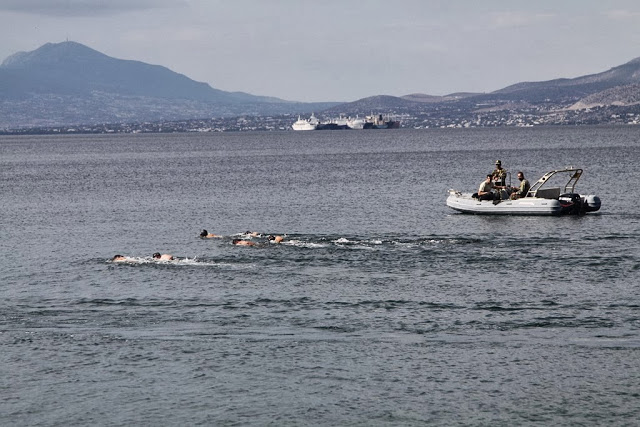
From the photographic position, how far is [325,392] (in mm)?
25000

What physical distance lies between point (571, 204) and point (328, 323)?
1221 inches

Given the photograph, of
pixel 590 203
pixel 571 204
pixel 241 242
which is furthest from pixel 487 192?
pixel 241 242

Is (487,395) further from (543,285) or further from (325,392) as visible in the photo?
(543,285)

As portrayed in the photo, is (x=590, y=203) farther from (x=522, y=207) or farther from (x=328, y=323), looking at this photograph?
(x=328, y=323)

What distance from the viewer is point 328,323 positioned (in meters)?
31.6

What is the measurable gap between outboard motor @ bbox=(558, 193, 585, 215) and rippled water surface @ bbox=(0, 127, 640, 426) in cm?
173

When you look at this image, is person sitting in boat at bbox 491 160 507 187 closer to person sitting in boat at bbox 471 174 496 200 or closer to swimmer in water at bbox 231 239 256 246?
person sitting in boat at bbox 471 174 496 200

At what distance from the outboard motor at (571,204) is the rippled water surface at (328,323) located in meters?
1.73

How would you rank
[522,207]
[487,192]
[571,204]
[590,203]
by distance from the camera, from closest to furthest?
[522,207] → [571,204] → [590,203] → [487,192]

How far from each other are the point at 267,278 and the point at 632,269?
46.2 ft

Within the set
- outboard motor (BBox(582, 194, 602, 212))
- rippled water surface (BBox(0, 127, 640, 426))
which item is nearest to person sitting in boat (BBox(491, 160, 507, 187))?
rippled water surface (BBox(0, 127, 640, 426))

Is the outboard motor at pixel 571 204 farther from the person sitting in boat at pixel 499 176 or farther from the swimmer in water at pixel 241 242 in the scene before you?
the swimmer in water at pixel 241 242

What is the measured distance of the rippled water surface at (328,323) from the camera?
24188mm

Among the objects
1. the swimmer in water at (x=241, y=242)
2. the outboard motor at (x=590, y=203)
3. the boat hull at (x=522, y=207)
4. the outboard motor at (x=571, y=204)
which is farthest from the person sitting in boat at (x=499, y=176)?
the swimmer in water at (x=241, y=242)
